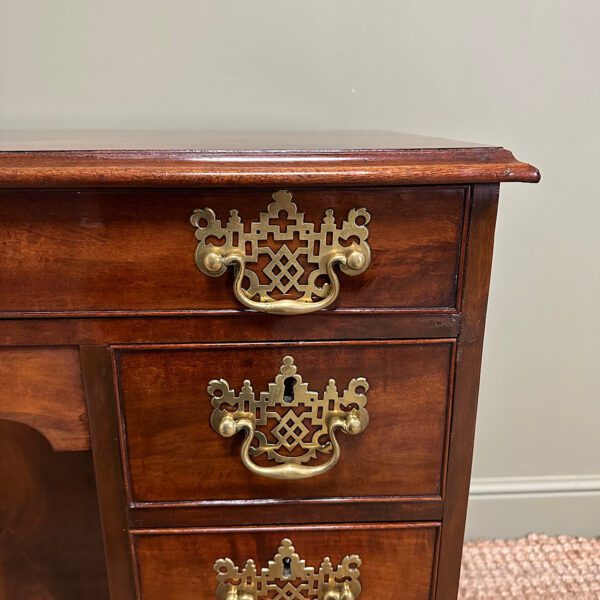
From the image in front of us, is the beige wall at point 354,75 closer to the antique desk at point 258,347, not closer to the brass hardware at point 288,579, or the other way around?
the antique desk at point 258,347

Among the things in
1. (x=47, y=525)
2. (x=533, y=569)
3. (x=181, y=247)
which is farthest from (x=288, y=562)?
(x=533, y=569)

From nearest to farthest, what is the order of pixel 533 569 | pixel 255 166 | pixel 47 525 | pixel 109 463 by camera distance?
1. pixel 255 166
2. pixel 109 463
3. pixel 47 525
4. pixel 533 569

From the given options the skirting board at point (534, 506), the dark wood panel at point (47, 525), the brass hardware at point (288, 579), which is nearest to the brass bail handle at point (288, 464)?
the brass hardware at point (288, 579)

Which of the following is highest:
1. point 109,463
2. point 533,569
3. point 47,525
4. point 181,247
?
point 181,247

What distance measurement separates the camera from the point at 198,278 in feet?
1.76

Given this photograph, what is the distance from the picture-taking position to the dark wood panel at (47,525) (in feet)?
3.05

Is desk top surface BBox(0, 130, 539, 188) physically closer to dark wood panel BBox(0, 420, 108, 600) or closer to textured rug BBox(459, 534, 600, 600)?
dark wood panel BBox(0, 420, 108, 600)

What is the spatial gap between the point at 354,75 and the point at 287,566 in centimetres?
77

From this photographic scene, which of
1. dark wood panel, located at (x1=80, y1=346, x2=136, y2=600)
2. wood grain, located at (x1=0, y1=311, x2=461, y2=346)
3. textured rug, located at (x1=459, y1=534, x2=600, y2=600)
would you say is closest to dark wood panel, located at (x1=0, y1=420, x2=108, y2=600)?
dark wood panel, located at (x1=80, y1=346, x2=136, y2=600)

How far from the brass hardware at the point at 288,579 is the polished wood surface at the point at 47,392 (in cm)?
22

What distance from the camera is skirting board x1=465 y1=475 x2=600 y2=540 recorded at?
47.8 inches

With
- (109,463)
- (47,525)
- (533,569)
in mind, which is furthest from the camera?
(533,569)

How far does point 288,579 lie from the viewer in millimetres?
642

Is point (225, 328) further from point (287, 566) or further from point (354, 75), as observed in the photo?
point (354, 75)
